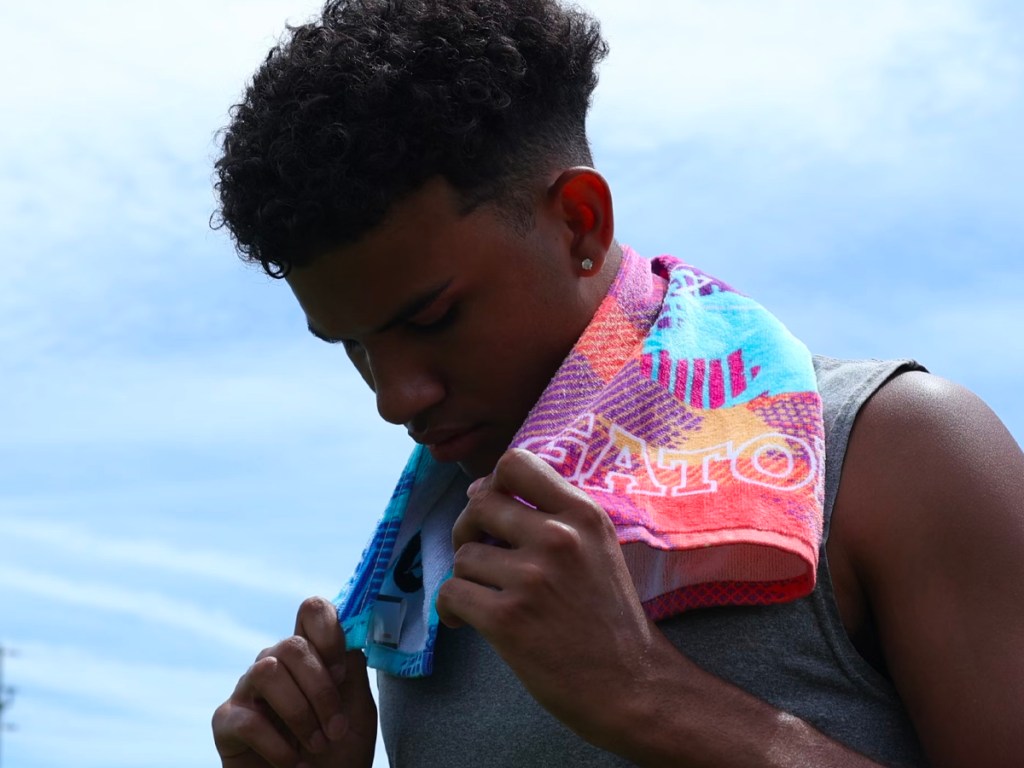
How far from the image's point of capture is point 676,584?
1822 millimetres

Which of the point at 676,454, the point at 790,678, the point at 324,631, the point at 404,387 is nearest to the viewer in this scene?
the point at 790,678

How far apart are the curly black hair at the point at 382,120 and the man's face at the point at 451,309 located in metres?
0.04

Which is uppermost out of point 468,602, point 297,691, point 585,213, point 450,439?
point 585,213

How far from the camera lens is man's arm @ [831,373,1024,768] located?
167cm

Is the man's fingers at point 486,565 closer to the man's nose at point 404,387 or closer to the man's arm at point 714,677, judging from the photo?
the man's arm at point 714,677

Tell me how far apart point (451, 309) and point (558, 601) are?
0.55m

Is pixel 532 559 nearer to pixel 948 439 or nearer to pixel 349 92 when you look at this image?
pixel 948 439

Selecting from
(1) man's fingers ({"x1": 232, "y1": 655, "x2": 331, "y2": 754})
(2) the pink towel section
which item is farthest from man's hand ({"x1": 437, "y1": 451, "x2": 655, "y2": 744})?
(1) man's fingers ({"x1": 232, "y1": 655, "x2": 331, "y2": 754})

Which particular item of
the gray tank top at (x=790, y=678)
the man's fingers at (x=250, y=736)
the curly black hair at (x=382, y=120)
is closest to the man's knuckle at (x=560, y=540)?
the gray tank top at (x=790, y=678)

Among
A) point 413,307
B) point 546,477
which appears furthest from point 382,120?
point 546,477

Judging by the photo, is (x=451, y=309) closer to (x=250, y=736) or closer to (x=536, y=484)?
(x=536, y=484)

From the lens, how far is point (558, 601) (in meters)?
1.62

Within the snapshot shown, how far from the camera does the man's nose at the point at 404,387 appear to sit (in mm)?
2037

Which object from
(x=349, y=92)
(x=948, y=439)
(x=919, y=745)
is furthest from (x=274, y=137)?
(x=919, y=745)
